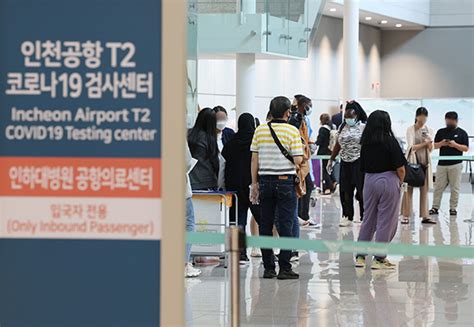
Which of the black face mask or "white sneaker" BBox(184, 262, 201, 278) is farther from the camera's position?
the black face mask

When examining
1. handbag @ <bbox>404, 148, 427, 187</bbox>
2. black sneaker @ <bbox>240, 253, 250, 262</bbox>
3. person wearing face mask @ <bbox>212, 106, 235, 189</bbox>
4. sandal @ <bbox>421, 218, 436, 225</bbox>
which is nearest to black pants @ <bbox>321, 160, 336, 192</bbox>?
sandal @ <bbox>421, 218, 436, 225</bbox>

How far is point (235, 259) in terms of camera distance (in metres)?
4.61

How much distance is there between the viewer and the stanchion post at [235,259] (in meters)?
4.59

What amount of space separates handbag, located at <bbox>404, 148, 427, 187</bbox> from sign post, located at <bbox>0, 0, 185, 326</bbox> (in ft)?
31.9

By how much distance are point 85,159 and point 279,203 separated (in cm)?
490

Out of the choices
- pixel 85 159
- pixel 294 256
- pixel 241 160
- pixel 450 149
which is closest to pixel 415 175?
pixel 450 149

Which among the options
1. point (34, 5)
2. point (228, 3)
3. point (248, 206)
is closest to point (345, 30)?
point (228, 3)

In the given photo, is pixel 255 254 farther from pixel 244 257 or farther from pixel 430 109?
pixel 430 109

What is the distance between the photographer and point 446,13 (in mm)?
33250

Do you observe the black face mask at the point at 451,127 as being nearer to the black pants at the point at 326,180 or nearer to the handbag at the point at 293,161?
the black pants at the point at 326,180

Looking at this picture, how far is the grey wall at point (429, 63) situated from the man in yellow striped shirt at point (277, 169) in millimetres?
25698

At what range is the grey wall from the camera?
33.2 m

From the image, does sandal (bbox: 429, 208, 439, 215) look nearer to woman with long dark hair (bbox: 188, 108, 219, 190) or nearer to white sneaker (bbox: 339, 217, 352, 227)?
white sneaker (bbox: 339, 217, 352, 227)

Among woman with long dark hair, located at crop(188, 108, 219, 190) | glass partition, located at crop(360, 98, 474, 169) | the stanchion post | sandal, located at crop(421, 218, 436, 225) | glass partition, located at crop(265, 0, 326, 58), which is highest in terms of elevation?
glass partition, located at crop(265, 0, 326, 58)
